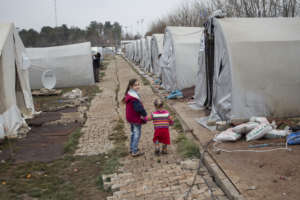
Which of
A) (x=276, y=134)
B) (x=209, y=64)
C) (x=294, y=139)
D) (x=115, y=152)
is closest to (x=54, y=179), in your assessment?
(x=115, y=152)

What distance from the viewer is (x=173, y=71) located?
473 inches

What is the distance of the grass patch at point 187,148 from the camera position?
17.7ft

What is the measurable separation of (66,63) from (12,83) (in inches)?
336

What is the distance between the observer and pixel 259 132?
218 inches

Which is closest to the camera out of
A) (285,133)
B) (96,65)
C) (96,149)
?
(285,133)

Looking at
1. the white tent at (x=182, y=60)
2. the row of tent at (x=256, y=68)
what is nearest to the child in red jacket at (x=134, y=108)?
the row of tent at (x=256, y=68)

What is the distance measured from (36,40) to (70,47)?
132 feet

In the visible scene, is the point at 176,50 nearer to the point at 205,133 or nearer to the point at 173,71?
the point at 173,71

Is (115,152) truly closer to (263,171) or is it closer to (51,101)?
(263,171)

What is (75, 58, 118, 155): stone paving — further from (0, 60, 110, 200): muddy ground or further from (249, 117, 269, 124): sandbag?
(249, 117, 269, 124): sandbag

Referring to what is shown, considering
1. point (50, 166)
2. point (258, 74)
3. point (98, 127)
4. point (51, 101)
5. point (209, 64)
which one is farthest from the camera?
point (51, 101)

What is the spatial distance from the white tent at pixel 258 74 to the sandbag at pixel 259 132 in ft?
3.43

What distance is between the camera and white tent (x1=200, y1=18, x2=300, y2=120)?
6715 millimetres

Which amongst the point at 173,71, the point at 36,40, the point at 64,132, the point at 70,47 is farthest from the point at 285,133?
the point at 36,40
